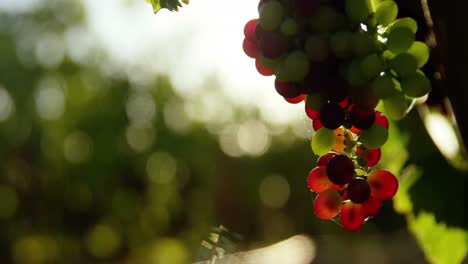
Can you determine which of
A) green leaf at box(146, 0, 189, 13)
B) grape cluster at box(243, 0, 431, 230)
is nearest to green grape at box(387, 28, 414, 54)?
grape cluster at box(243, 0, 431, 230)

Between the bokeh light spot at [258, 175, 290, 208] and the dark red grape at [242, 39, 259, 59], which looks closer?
the dark red grape at [242, 39, 259, 59]

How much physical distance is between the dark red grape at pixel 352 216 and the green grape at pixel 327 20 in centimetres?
20

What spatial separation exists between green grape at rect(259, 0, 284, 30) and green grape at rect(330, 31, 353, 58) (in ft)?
0.18

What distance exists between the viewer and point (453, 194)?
4.40 ft

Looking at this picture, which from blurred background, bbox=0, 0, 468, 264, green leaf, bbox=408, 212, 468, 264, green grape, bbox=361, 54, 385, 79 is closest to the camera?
green grape, bbox=361, 54, 385, 79

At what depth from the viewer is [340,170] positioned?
68 cm

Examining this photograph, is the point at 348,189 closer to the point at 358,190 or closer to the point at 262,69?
the point at 358,190

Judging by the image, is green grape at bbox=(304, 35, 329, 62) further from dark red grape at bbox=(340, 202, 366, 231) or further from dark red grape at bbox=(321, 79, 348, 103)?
dark red grape at bbox=(340, 202, 366, 231)

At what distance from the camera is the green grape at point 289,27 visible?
630 mm

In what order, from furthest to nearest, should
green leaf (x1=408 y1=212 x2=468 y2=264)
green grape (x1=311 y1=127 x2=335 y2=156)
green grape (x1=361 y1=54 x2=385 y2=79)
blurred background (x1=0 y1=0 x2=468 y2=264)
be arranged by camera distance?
blurred background (x1=0 y1=0 x2=468 y2=264)
green leaf (x1=408 y1=212 x2=468 y2=264)
green grape (x1=311 y1=127 x2=335 y2=156)
green grape (x1=361 y1=54 x2=385 y2=79)

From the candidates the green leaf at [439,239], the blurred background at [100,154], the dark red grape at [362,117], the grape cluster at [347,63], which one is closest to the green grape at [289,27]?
the grape cluster at [347,63]

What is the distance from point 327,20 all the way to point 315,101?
3.3 inches

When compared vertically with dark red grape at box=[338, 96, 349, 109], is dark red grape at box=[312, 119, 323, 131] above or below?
below

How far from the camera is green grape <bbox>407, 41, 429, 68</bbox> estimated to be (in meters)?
0.64
